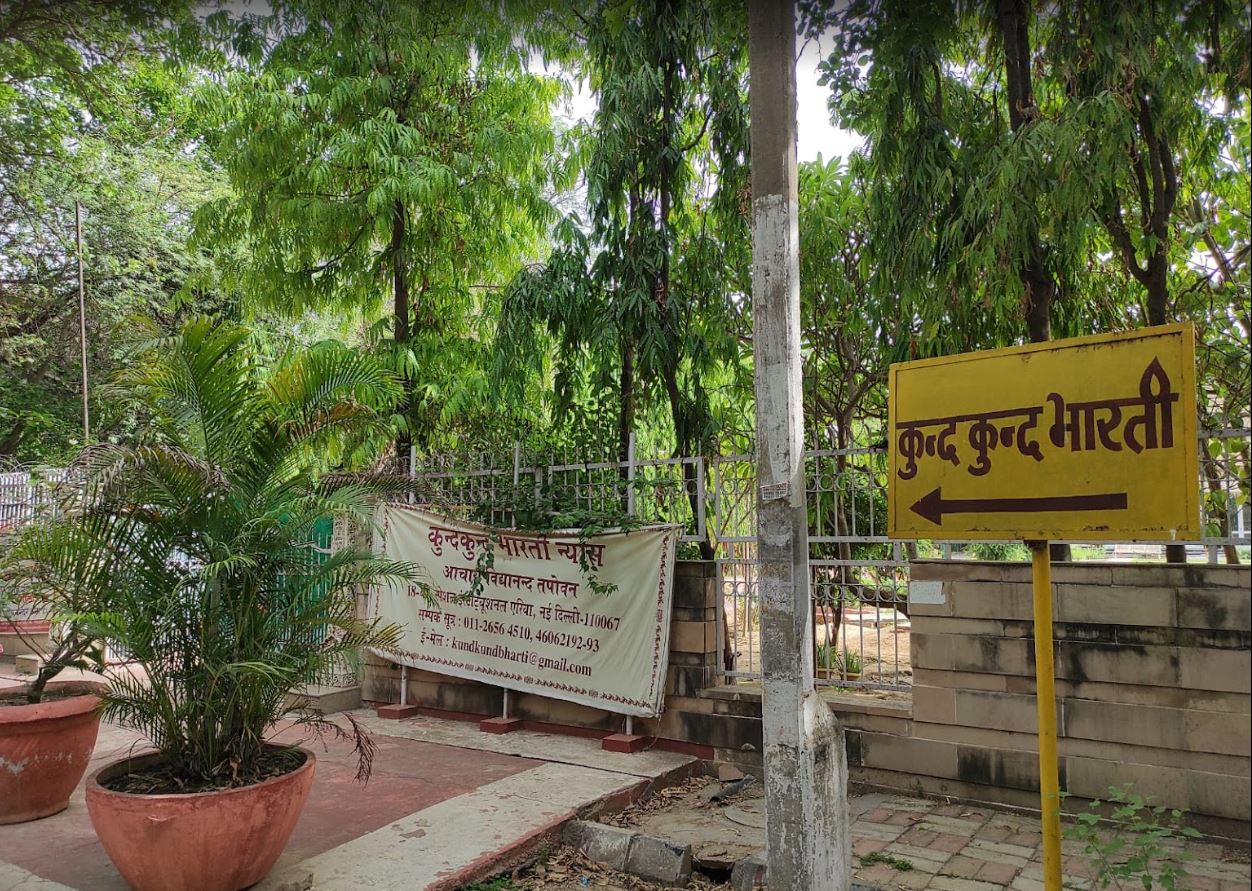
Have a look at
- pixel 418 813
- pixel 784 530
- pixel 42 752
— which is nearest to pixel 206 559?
pixel 42 752

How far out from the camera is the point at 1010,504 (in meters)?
2.66

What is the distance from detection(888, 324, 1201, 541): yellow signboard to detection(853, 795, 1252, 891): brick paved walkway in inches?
68.4

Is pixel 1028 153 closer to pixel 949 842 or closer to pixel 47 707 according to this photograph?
pixel 949 842

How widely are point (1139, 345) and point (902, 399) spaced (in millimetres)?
726

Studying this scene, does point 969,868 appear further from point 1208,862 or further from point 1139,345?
point 1139,345

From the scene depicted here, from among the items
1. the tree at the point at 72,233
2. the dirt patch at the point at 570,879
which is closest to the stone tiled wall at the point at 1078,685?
the dirt patch at the point at 570,879

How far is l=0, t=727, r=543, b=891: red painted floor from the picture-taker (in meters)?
4.58

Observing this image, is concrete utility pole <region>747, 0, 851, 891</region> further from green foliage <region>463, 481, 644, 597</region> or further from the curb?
green foliage <region>463, 481, 644, 597</region>

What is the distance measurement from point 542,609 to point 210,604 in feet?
9.47

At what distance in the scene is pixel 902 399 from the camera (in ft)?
9.54

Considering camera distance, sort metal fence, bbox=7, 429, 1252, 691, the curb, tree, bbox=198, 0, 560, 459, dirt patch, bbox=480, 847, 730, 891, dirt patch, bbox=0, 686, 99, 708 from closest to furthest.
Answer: the curb, dirt patch, bbox=480, 847, 730, 891, dirt patch, bbox=0, 686, 99, 708, metal fence, bbox=7, 429, 1252, 691, tree, bbox=198, 0, 560, 459

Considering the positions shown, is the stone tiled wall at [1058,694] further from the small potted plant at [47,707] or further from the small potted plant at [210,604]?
the small potted plant at [47,707]

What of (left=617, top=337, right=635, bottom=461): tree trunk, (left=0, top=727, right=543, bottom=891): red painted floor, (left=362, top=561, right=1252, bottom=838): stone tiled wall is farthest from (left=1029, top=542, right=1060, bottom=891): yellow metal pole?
(left=617, top=337, right=635, bottom=461): tree trunk

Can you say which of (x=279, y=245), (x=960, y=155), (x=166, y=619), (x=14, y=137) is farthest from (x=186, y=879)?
(x=14, y=137)
